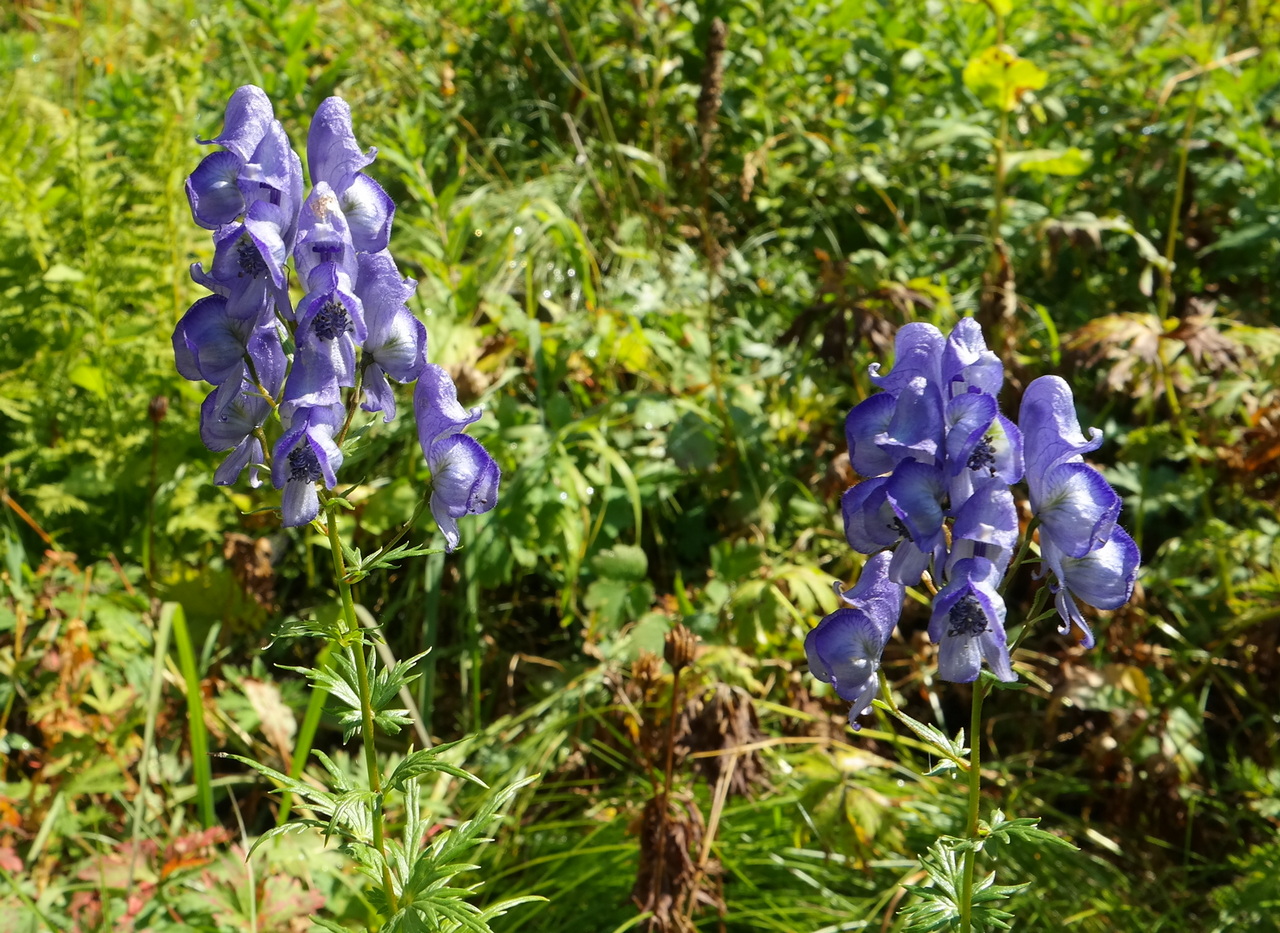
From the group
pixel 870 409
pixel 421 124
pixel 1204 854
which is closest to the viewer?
pixel 870 409

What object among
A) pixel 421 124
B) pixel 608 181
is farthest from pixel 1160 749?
pixel 421 124

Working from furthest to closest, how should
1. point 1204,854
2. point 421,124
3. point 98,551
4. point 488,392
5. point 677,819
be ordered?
point 421,124, point 98,551, point 488,392, point 1204,854, point 677,819

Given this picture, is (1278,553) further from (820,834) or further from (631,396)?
(631,396)

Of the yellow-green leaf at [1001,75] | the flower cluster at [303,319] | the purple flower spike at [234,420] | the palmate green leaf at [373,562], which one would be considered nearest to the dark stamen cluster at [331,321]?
the flower cluster at [303,319]

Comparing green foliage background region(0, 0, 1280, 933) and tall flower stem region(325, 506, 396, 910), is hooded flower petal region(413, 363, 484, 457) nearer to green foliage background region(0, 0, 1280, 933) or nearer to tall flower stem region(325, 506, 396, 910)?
tall flower stem region(325, 506, 396, 910)

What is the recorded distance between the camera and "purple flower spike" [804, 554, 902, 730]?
1.25 meters

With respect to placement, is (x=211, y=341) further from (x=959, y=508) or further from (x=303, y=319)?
(x=959, y=508)

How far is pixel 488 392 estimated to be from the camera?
3221 millimetres

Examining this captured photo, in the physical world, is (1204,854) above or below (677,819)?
below

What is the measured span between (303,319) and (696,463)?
203cm

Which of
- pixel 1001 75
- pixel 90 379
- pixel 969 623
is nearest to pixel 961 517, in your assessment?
pixel 969 623

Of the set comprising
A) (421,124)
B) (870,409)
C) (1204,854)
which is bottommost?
(1204,854)

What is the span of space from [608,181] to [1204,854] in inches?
124

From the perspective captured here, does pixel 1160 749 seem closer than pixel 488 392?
Yes
